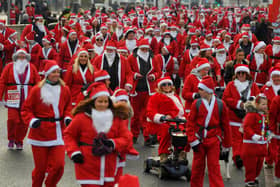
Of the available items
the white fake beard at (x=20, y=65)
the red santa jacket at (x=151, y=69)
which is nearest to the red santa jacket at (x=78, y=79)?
the white fake beard at (x=20, y=65)

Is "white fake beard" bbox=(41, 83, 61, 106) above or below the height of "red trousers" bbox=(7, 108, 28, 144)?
above

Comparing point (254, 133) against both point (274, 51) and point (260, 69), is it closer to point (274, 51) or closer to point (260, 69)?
point (260, 69)

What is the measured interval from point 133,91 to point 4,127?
3.08 metres

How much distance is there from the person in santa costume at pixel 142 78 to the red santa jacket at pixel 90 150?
5568 mm

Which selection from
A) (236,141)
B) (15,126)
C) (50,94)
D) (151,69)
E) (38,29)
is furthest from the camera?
(38,29)

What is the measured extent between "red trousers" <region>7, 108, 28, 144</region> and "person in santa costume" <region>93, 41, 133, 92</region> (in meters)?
1.77

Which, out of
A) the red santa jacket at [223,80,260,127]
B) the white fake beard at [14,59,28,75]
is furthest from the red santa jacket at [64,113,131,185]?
the white fake beard at [14,59,28,75]

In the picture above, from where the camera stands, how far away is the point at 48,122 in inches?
321

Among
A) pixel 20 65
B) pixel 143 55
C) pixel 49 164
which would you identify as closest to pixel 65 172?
pixel 20 65

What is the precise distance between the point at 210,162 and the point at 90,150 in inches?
84.4

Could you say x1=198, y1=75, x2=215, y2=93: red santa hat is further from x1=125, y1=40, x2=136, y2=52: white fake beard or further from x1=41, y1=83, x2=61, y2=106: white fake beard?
x1=125, y1=40, x2=136, y2=52: white fake beard

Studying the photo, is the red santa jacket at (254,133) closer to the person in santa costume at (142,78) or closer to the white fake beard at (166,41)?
the person in santa costume at (142,78)

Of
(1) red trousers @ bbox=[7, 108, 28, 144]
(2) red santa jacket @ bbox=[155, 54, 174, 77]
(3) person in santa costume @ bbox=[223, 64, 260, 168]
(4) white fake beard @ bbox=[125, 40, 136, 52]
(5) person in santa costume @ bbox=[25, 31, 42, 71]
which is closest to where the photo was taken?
(3) person in santa costume @ bbox=[223, 64, 260, 168]

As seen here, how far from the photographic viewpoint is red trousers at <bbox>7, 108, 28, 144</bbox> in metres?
11.2
